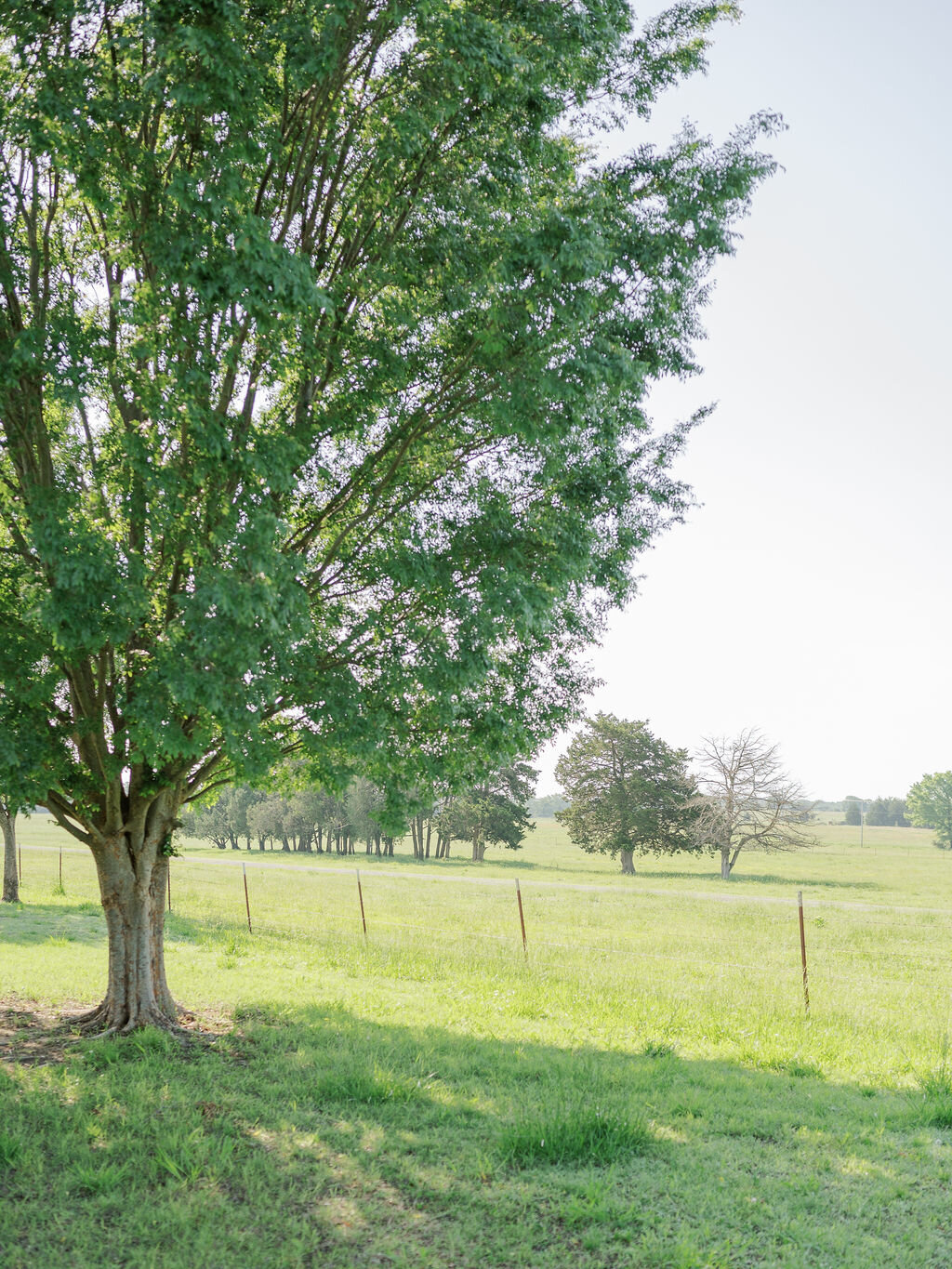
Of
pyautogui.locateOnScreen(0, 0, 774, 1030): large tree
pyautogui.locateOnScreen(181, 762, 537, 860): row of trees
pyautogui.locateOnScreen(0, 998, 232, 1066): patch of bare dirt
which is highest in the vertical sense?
pyautogui.locateOnScreen(0, 0, 774, 1030): large tree

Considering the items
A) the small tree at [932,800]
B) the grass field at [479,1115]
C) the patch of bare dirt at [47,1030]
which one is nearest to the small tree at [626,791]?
the grass field at [479,1115]

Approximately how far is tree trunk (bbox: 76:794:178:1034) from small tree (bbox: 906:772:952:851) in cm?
11581

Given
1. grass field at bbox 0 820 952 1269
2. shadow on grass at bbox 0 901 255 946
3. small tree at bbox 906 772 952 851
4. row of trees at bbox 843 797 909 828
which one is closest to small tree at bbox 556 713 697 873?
shadow on grass at bbox 0 901 255 946

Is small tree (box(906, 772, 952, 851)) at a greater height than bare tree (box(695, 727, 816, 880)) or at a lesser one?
lesser

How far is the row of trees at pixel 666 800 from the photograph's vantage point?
146 feet

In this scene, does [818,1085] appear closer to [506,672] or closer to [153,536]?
[506,672]

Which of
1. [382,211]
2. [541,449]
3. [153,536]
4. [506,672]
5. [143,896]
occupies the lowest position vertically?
[143,896]

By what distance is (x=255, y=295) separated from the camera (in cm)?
572

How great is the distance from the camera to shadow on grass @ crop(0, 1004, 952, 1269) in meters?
4.74

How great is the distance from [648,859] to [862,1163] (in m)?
56.7

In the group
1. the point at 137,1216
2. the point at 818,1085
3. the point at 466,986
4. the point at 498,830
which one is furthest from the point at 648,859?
the point at 137,1216

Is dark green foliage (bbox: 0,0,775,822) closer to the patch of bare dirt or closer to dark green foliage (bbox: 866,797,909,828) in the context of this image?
the patch of bare dirt

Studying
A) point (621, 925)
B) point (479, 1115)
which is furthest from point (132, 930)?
point (621, 925)

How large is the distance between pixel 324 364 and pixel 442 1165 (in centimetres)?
640
